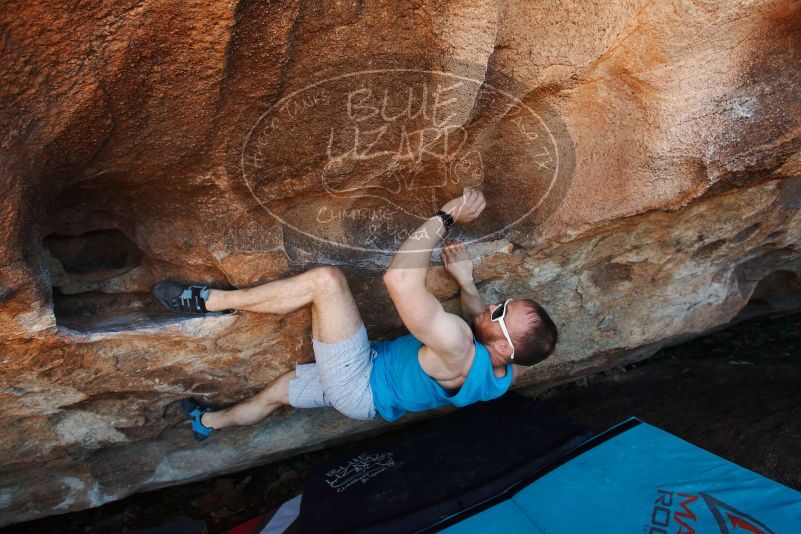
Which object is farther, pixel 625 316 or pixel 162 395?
pixel 625 316

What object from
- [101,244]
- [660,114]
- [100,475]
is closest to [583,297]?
[660,114]

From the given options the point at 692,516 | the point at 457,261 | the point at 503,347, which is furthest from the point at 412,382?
the point at 692,516

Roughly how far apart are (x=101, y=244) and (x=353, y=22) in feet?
3.74

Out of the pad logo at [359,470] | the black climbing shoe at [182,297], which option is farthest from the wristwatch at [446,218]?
the pad logo at [359,470]

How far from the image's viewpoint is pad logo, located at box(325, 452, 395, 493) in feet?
6.72

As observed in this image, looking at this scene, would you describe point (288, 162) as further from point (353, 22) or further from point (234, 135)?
point (353, 22)

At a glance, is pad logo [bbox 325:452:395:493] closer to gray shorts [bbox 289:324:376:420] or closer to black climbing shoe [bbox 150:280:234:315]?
gray shorts [bbox 289:324:376:420]

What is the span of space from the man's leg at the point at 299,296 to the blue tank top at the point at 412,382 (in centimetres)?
27

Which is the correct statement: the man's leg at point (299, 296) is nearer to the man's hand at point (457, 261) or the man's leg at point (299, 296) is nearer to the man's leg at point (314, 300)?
the man's leg at point (314, 300)

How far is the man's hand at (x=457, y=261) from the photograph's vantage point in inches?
73.5

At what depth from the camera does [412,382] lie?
6.09ft

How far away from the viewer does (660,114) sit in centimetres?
160

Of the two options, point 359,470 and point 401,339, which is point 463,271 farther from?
point 359,470

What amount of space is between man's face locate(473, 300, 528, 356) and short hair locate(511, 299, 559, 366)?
20 mm
